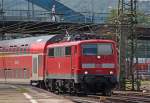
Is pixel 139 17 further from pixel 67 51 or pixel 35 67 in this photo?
pixel 67 51

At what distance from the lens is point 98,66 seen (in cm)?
3138

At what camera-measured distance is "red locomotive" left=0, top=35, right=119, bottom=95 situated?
103 ft

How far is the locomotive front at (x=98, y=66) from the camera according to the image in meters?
31.2

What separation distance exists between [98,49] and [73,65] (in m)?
1.76

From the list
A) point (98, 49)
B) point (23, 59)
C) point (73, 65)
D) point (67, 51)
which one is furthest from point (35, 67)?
point (98, 49)

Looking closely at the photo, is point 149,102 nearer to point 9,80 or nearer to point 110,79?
point 110,79

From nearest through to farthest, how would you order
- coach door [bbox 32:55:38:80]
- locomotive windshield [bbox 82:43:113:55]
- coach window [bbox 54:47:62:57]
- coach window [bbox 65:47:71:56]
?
locomotive windshield [bbox 82:43:113:55], coach window [bbox 65:47:71:56], coach window [bbox 54:47:62:57], coach door [bbox 32:55:38:80]

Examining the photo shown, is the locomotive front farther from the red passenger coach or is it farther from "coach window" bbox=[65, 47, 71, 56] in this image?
the red passenger coach

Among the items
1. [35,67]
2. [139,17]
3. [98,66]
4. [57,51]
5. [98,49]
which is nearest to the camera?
[98,66]

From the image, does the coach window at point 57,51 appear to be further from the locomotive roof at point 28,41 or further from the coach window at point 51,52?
the locomotive roof at point 28,41

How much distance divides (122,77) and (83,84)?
1356 centimetres

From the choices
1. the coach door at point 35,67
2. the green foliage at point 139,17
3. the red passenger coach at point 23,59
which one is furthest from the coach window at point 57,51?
the green foliage at point 139,17

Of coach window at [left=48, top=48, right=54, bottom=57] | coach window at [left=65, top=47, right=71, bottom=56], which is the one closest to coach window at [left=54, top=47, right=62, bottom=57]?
coach window at [left=48, top=48, right=54, bottom=57]

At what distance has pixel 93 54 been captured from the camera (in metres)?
31.7
